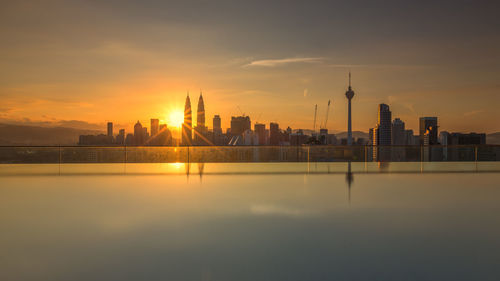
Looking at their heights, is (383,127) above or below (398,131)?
above

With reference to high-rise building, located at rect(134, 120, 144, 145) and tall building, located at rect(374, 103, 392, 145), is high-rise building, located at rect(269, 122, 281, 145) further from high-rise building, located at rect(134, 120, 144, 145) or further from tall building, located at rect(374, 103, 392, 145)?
tall building, located at rect(374, 103, 392, 145)

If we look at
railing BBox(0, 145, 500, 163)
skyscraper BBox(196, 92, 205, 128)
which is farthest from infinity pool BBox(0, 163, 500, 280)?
skyscraper BBox(196, 92, 205, 128)

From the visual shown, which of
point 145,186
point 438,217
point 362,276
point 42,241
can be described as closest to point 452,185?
point 438,217

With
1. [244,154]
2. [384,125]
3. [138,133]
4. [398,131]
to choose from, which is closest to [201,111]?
[384,125]

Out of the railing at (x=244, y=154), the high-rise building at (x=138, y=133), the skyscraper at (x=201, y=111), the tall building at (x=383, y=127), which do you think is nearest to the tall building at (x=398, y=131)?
the tall building at (x=383, y=127)

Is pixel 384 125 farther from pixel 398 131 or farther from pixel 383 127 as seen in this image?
pixel 398 131

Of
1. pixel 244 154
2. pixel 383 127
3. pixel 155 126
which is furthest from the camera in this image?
pixel 383 127

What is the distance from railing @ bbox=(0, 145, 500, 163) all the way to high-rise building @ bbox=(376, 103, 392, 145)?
406 ft

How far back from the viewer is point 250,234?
3.31m

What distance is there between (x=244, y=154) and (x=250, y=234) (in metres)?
9.20

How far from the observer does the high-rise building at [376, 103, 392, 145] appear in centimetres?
13075

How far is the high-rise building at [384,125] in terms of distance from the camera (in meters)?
131

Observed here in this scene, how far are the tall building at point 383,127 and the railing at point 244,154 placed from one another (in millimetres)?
121871

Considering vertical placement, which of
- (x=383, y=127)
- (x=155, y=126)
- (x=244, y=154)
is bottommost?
(x=244, y=154)
